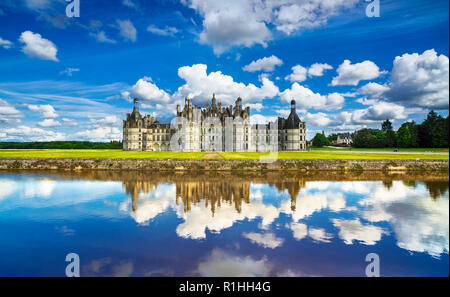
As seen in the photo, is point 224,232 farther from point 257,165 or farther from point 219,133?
point 219,133

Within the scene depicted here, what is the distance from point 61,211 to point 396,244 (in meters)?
15.3

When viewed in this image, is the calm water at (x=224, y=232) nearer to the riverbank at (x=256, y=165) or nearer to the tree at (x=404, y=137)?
the riverbank at (x=256, y=165)

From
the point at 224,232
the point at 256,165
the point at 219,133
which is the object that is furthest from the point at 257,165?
the point at 219,133

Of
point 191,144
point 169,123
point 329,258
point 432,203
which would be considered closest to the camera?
point 329,258

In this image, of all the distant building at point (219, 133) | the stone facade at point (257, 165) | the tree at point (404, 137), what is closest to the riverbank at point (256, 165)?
the stone facade at point (257, 165)

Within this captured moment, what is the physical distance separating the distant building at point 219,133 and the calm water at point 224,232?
41.3 m

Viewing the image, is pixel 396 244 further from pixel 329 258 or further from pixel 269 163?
→ pixel 269 163

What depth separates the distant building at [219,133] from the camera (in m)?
58.0

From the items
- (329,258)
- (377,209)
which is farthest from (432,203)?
(329,258)

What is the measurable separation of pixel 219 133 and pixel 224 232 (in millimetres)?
49199

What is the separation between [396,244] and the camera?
8.24 meters

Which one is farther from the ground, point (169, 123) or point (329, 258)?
point (169, 123)

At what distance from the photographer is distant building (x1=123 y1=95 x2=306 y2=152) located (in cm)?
→ 5797
